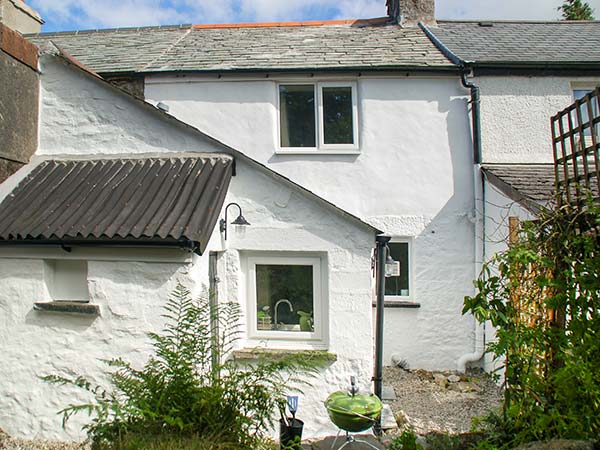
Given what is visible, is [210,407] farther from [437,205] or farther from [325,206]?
[437,205]

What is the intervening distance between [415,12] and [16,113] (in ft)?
30.1

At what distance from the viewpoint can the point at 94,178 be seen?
213 inches

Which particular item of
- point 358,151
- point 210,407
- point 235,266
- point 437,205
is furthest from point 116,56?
point 210,407

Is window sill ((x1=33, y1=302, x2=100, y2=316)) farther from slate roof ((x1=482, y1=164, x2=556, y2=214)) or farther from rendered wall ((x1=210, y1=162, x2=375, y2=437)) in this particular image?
slate roof ((x1=482, y1=164, x2=556, y2=214))

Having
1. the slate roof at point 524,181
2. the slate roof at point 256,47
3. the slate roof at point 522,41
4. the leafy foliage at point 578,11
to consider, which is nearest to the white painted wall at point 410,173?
the slate roof at point 256,47

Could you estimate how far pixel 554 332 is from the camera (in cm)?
342

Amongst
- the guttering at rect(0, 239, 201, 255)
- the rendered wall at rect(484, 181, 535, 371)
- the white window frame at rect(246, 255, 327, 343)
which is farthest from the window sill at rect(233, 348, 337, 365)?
the rendered wall at rect(484, 181, 535, 371)

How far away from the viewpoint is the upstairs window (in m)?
8.23

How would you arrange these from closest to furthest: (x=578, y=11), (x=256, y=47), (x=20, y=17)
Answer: (x=256, y=47)
(x=20, y=17)
(x=578, y=11)

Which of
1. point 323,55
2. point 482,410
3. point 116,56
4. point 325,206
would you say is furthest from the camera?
point 116,56

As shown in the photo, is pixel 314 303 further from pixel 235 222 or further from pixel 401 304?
pixel 401 304

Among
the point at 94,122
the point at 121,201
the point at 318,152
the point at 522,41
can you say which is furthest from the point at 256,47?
the point at 522,41

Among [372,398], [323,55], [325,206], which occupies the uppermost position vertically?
[323,55]

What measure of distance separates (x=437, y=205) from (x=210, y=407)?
20.5 feet
